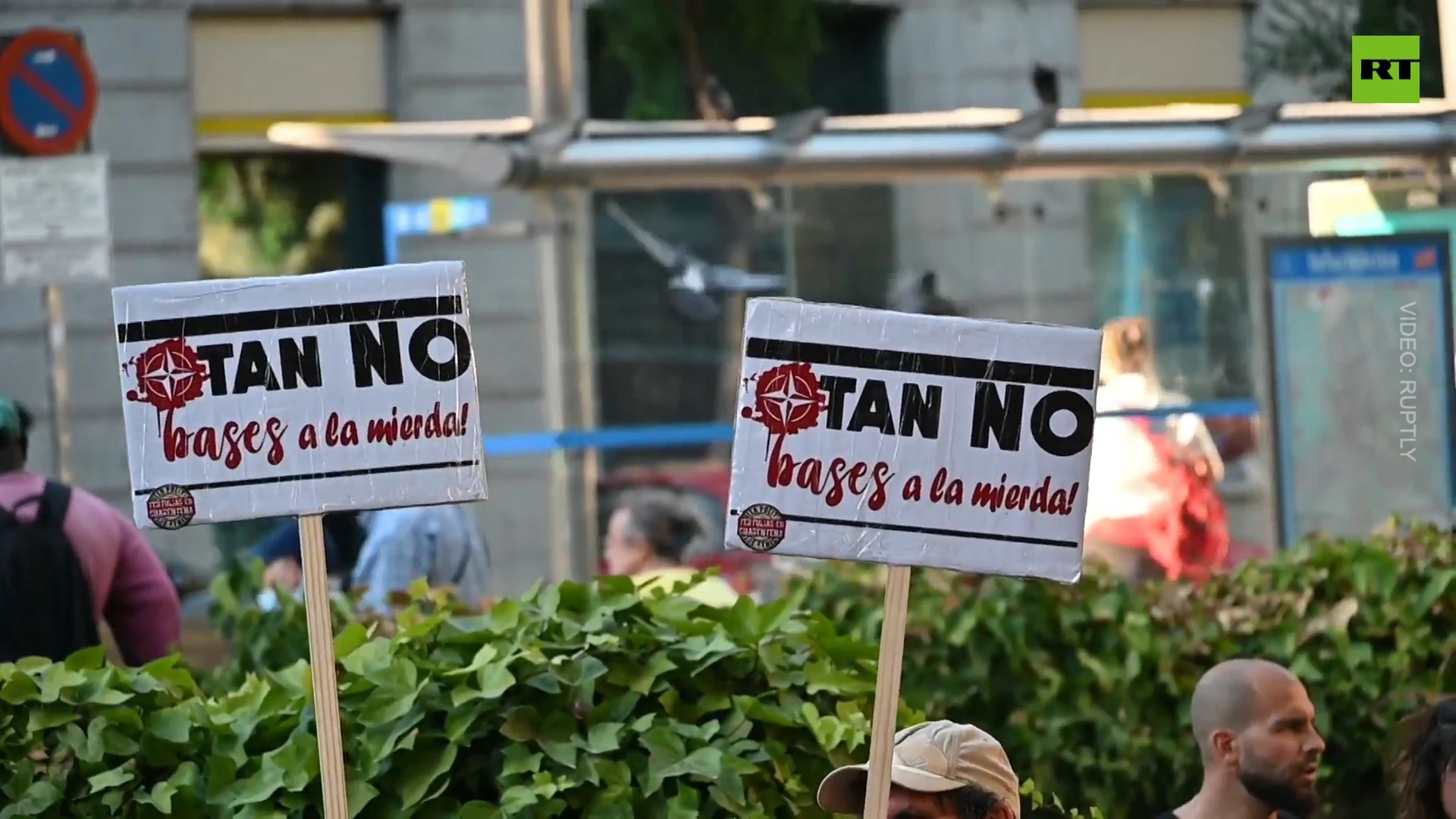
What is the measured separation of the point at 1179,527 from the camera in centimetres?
907

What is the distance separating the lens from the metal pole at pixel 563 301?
8797mm

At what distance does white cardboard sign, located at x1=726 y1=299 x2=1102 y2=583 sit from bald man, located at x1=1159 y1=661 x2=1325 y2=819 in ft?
4.17

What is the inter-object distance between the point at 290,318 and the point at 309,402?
0.45 ft

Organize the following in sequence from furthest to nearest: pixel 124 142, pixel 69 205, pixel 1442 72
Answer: pixel 124 142 < pixel 69 205 < pixel 1442 72

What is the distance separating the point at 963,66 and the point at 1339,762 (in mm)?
9271

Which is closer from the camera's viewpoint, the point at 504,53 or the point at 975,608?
the point at 975,608

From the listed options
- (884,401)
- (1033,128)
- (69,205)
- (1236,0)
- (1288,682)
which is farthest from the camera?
(1236,0)

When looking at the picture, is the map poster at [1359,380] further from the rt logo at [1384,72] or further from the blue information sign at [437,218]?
the blue information sign at [437,218]

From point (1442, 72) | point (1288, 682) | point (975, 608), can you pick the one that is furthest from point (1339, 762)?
point (1442, 72)

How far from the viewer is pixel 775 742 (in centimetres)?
414

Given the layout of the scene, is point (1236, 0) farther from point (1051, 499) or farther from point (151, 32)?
point (1051, 499)

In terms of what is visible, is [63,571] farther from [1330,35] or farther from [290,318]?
[1330,35]

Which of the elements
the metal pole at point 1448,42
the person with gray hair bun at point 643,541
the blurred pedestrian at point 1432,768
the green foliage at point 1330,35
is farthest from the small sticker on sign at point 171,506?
the metal pole at point 1448,42

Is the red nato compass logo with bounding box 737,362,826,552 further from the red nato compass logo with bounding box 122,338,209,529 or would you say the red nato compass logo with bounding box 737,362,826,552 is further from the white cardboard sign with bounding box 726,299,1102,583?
the red nato compass logo with bounding box 122,338,209,529
